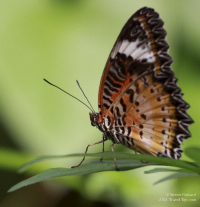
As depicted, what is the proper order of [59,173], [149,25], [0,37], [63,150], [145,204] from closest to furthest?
1. [59,173]
2. [149,25]
3. [145,204]
4. [63,150]
5. [0,37]

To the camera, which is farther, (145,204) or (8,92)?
(8,92)

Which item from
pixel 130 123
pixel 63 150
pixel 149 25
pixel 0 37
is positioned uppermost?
pixel 0 37

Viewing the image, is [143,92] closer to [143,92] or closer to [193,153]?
[143,92]

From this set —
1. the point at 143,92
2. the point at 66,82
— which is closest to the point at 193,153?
the point at 143,92

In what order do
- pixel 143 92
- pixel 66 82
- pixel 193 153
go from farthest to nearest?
pixel 66 82 → pixel 143 92 → pixel 193 153

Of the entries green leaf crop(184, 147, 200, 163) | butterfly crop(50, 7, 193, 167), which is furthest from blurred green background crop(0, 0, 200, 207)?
green leaf crop(184, 147, 200, 163)

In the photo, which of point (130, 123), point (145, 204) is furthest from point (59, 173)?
point (145, 204)

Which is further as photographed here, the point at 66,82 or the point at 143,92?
the point at 66,82

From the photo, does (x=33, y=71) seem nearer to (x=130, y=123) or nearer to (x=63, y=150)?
(x=63, y=150)
